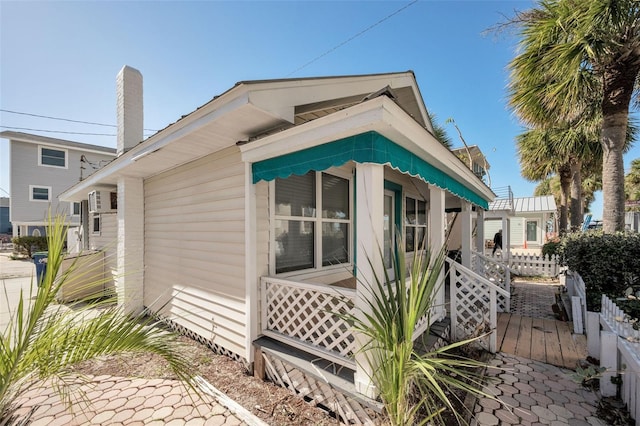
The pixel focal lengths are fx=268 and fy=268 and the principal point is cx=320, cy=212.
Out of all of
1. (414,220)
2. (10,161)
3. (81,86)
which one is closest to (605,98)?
(414,220)

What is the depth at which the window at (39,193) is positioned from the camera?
16641mm

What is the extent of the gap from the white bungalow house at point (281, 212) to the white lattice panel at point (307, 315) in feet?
0.06

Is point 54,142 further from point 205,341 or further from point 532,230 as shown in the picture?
point 532,230

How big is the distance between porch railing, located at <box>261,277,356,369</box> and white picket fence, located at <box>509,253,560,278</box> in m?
10.3

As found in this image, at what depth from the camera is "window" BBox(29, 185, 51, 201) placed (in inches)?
655

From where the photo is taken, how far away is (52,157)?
1720 cm

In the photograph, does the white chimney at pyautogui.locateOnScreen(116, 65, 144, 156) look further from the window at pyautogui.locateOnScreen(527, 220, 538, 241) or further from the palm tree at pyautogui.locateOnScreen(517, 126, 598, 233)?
the window at pyautogui.locateOnScreen(527, 220, 538, 241)

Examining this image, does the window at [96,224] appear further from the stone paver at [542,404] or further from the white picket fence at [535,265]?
the white picket fence at [535,265]

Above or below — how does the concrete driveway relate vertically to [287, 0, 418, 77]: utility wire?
below

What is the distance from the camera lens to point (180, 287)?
15.1ft

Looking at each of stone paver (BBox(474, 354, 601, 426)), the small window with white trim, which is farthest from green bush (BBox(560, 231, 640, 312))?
the small window with white trim

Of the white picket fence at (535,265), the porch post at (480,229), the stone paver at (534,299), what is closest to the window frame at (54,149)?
the porch post at (480,229)

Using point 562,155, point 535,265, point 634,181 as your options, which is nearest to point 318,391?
point 535,265

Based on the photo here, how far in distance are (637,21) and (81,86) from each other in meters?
13.0
